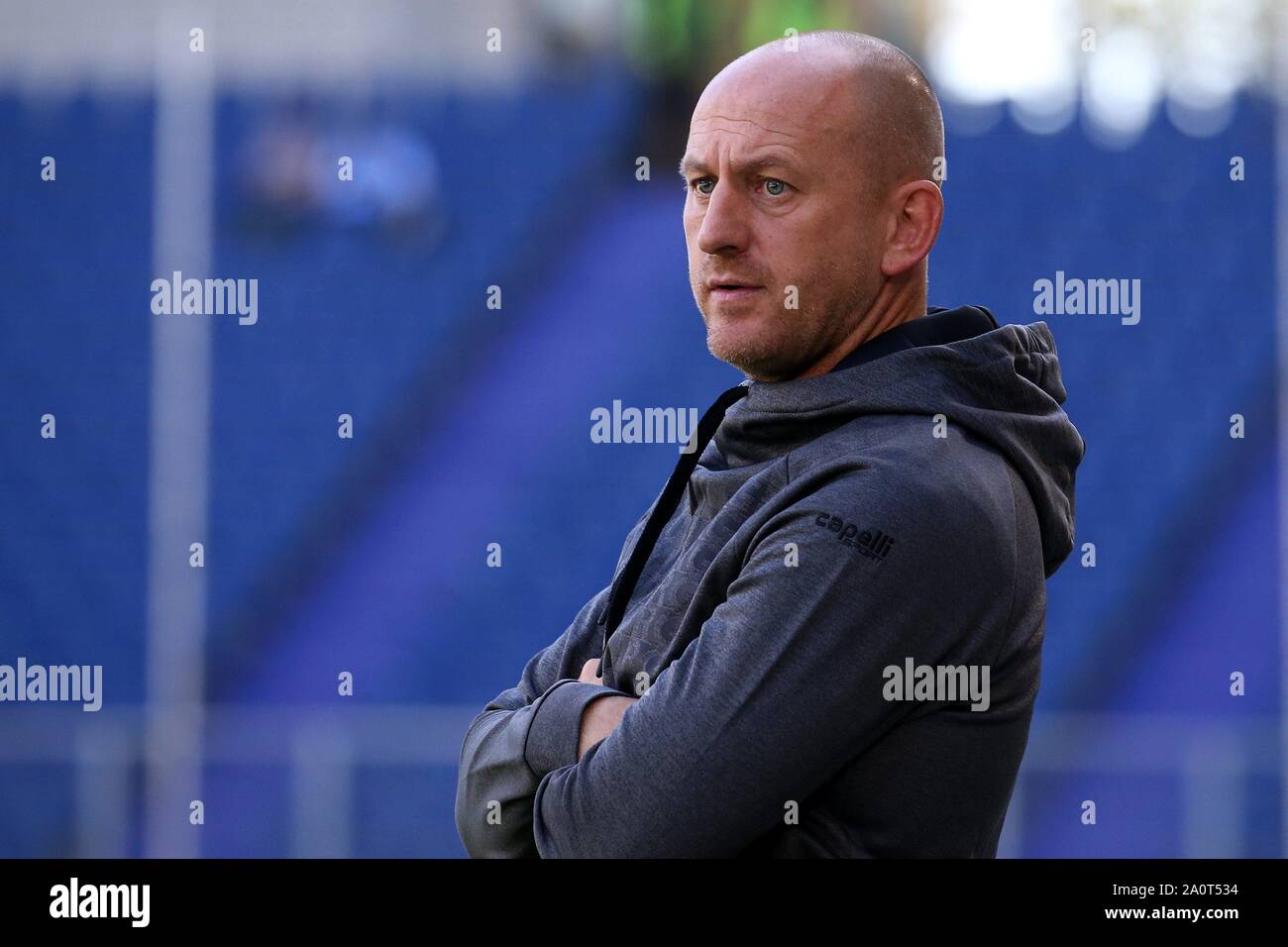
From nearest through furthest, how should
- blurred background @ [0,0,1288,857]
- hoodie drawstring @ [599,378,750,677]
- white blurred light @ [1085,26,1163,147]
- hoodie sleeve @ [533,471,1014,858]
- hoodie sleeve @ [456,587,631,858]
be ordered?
hoodie sleeve @ [533,471,1014,858], hoodie sleeve @ [456,587,631,858], hoodie drawstring @ [599,378,750,677], blurred background @ [0,0,1288,857], white blurred light @ [1085,26,1163,147]

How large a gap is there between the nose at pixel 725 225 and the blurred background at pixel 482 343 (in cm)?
316

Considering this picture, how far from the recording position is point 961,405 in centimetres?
108

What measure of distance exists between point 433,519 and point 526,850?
157 inches

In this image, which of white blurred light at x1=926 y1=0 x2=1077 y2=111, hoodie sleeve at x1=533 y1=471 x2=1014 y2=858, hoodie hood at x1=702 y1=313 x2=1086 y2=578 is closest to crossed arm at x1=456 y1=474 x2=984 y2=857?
hoodie sleeve at x1=533 y1=471 x2=1014 y2=858

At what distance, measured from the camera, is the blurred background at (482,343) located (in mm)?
4582

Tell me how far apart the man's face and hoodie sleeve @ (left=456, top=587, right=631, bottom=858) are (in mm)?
276

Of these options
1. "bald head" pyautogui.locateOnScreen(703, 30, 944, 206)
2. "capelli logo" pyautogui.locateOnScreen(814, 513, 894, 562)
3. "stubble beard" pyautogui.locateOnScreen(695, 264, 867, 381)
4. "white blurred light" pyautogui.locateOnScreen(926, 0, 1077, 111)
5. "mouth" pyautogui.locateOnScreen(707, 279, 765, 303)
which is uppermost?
"white blurred light" pyautogui.locateOnScreen(926, 0, 1077, 111)

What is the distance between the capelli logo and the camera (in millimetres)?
978

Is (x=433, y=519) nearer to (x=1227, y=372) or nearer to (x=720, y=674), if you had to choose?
(x=1227, y=372)

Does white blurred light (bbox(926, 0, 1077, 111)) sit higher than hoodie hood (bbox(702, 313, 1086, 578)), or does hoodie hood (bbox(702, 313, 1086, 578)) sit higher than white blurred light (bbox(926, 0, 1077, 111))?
white blurred light (bbox(926, 0, 1077, 111))

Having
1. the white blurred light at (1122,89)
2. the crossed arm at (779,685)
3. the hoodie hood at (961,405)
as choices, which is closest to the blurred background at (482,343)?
the white blurred light at (1122,89)

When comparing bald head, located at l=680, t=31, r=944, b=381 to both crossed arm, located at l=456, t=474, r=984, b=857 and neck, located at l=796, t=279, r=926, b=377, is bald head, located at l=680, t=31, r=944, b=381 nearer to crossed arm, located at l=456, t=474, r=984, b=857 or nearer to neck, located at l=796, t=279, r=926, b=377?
neck, located at l=796, t=279, r=926, b=377

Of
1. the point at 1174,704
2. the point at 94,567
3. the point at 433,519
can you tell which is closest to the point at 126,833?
the point at 94,567

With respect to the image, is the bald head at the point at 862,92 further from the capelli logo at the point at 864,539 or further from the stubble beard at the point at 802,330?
the capelli logo at the point at 864,539
